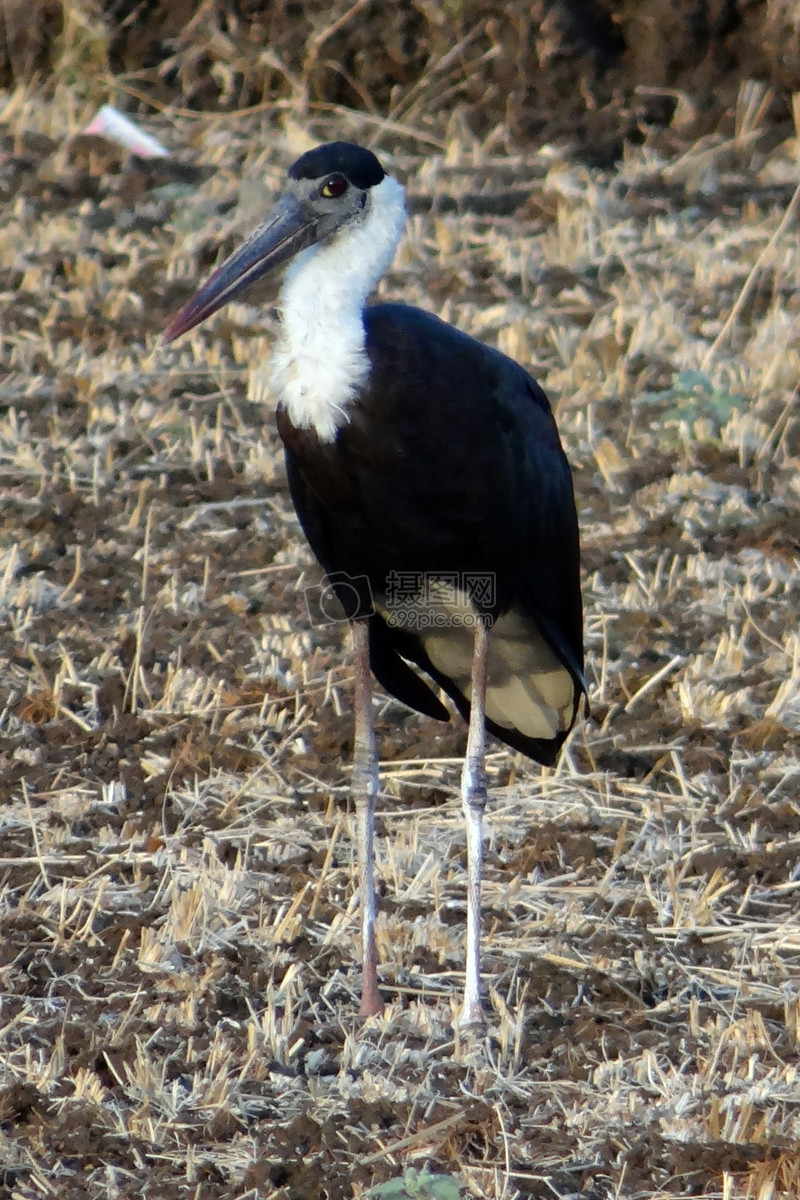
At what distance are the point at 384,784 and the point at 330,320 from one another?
1409 mm

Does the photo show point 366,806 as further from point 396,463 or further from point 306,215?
point 306,215

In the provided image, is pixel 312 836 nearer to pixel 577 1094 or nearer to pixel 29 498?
pixel 577 1094

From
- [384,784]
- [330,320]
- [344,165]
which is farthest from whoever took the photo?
[384,784]

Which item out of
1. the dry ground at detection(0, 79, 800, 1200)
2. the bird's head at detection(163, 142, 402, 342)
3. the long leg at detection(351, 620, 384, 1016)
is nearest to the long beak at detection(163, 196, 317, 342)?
the bird's head at detection(163, 142, 402, 342)

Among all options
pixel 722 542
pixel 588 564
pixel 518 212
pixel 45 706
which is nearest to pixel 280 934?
pixel 45 706

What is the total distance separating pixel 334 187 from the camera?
350 cm

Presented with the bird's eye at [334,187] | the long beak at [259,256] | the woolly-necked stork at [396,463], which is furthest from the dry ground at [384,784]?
the bird's eye at [334,187]

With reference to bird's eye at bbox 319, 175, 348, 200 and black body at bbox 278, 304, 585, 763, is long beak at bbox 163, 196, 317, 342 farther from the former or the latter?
black body at bbox 278, 304, 585, 763

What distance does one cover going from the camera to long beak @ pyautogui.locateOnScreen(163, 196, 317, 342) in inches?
138

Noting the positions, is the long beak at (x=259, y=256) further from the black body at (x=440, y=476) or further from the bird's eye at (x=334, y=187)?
the black body at (x=440, y=476)

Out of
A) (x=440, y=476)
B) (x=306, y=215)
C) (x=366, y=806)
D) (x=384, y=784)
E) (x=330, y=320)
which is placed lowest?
(x=384, y=784)

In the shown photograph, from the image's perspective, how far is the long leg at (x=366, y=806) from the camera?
11.4 ft

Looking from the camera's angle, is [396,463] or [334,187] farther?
[334,187]

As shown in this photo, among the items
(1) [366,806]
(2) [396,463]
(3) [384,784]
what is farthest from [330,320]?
(3) [384,784]
